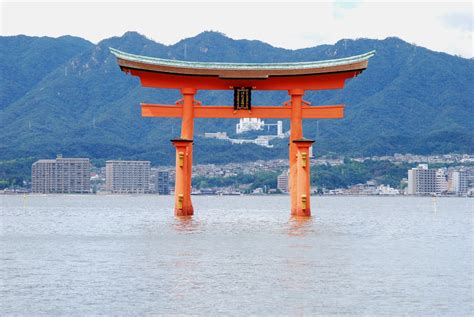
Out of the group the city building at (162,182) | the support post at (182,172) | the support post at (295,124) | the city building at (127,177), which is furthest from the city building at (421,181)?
the support post at (182,172)

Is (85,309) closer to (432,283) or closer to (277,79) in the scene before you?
(432,283)

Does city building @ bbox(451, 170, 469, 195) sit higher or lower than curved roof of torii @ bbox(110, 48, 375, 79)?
lower

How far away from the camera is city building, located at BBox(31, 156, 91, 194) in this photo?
561 feet

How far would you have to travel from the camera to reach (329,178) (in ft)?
593

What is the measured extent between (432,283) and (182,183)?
977 inches

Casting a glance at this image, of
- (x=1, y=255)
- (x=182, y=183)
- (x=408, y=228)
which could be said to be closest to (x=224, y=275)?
(x=1, y=255)

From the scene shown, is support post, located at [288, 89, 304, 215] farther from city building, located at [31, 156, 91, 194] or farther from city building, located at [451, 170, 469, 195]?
city building, located at [451, 170, 469, 195]

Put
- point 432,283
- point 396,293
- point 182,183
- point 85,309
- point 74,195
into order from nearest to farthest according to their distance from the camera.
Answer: point 85,309
point 396,293
point 432,283
point 182,183
point 74,195

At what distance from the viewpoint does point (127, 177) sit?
572 ft

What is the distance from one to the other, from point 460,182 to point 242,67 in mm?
137459

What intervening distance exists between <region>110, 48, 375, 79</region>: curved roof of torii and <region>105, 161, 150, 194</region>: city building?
118 m

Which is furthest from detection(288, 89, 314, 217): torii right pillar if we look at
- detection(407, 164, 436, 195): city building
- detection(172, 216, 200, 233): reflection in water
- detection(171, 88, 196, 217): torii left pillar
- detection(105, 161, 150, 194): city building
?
detection(407, 164, 436, 195): city building

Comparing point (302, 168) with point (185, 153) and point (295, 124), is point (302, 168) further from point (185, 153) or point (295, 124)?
point (185, 153)

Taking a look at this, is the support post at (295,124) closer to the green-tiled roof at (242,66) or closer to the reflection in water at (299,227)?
the green-tiled roof at (242,66)
